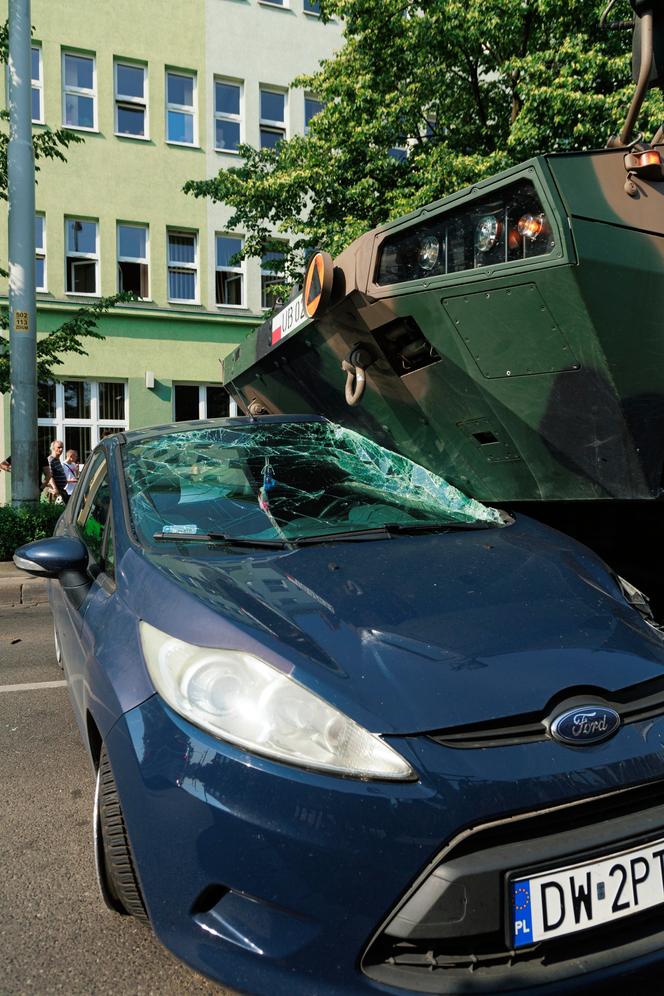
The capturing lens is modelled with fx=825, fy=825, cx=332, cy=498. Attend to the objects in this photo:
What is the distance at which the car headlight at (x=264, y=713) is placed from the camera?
5.34ft

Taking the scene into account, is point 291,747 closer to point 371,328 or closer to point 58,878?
point 58,878

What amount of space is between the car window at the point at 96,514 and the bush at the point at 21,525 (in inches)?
222

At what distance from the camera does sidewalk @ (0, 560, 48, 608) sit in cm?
756

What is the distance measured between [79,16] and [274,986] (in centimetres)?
2143

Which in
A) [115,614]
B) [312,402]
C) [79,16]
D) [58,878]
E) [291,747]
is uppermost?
[79,16]

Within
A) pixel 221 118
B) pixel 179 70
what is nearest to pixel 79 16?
pixel 179 70

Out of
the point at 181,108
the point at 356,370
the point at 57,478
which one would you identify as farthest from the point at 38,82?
the point at 356,370

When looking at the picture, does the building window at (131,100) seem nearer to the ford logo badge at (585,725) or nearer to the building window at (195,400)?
the building window at (195,400)

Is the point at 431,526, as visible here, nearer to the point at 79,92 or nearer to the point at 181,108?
the point at 79,92

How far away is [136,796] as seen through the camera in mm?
1785

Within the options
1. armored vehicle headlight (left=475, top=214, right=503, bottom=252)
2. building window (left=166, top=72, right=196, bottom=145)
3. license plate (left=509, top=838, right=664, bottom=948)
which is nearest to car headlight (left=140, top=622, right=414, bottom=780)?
license plate (left=509, top=838, right=664, bottom=948)

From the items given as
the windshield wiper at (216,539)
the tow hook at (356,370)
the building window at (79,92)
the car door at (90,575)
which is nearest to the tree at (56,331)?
the tow hook at (356,370)

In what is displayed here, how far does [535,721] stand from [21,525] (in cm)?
821

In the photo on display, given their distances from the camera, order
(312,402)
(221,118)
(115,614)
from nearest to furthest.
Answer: (115,614)
(312,402)
(221,118)
